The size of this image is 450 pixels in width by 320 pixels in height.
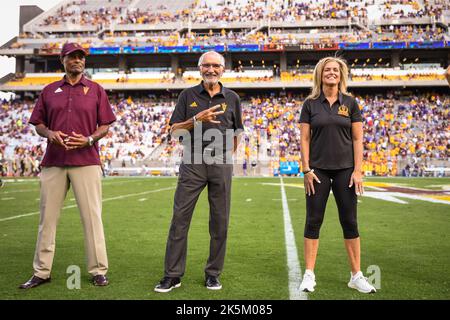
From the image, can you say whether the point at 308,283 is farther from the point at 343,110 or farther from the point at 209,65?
the point at 209,65

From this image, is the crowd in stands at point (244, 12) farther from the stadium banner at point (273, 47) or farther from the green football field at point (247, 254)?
the green football field at point (247, 254)

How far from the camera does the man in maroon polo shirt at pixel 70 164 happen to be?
395 cm

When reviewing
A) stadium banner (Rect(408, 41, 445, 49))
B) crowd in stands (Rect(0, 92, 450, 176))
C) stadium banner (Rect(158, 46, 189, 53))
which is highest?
stadium banner (Rect(158, 46, 189, 53))

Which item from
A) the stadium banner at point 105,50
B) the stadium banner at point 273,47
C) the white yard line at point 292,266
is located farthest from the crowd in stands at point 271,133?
the white yard line at point 292,266

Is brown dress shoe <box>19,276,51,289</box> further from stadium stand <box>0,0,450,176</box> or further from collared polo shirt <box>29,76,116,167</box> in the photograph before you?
stadium stand <box>0,0,450,176</box>

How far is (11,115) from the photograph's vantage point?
40.7m

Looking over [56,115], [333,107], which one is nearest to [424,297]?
[333,107]

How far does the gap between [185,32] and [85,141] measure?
48.0 m

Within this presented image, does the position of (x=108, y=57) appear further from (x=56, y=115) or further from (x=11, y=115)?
(x=56, y=115)

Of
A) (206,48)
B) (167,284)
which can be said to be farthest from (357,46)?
(167,284)

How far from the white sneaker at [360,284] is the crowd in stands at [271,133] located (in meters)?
26.3

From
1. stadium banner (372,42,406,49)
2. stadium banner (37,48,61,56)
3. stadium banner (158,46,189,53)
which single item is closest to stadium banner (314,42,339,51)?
stadium banner (372,42,406,49)

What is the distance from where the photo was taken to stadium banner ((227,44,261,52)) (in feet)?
145

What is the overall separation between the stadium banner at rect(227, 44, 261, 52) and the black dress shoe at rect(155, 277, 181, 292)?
4197 centimetres
